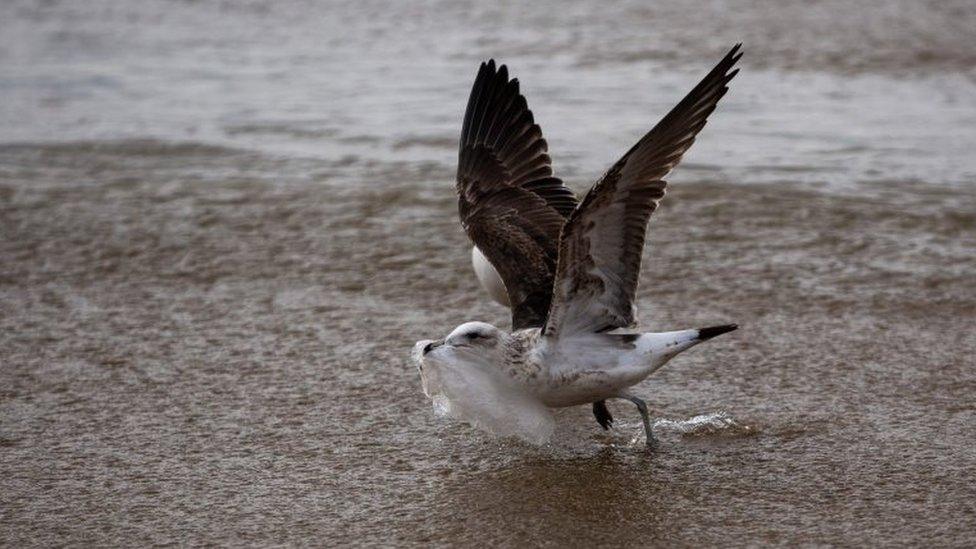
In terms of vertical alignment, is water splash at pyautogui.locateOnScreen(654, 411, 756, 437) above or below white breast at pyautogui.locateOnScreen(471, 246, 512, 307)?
below

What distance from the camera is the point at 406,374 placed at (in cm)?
599

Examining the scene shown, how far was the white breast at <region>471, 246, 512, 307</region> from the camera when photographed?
20.9 ft

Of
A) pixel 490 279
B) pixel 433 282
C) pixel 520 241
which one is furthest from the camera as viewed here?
pixel 433 282

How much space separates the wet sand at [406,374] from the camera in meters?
4.54

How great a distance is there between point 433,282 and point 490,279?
3.11 ft

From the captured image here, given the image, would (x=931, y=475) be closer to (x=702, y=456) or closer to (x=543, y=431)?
(x=702, y=456)

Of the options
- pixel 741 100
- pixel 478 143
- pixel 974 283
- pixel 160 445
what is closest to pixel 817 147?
pixel 741 100

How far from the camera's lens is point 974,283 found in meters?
6.92

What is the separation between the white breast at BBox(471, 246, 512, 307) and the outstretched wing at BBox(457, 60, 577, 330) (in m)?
0.23

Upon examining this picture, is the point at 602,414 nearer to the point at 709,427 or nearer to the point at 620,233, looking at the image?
the point at 709,427

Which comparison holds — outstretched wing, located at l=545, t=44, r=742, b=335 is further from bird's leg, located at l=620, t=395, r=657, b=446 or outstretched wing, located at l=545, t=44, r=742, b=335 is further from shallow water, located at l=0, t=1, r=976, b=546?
shallow water, located at l=0, t=1, r=976, b=546

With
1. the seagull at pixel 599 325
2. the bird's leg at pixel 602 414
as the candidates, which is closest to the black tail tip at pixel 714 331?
the seagull at pixel 599 325

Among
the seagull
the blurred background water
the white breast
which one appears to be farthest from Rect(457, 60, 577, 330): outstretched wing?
the blurred background water

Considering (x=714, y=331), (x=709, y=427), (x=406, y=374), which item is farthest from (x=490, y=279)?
(x=714, y=331)
